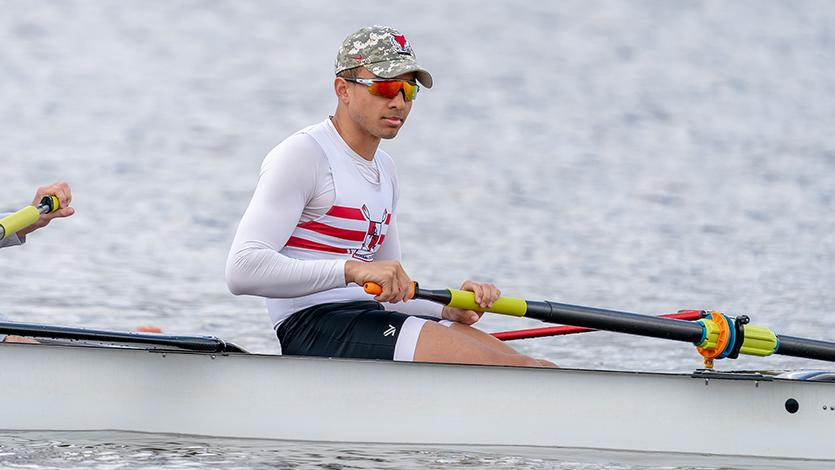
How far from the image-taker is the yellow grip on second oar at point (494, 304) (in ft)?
21.5

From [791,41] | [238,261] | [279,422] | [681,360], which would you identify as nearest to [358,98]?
[238,261]

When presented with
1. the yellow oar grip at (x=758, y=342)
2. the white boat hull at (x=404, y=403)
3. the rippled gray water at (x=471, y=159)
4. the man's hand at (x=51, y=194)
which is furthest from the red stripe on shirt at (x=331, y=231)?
the yellow oar grip at (x=758, y=342)

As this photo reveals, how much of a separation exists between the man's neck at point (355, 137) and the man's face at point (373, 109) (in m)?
0.03

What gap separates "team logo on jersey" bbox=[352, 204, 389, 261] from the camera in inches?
258

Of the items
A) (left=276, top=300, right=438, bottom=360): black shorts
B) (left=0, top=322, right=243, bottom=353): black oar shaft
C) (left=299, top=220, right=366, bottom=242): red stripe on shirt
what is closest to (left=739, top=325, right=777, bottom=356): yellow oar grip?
(left=276, top=300, right=438, bottom=360): black shorts

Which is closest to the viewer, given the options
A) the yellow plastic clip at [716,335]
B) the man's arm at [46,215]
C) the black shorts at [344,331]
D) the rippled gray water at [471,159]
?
the black shorts at [344,331]

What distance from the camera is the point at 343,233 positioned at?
6.46 meters

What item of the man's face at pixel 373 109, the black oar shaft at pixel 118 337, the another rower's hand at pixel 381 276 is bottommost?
the black oar shaft at pixel 118 337

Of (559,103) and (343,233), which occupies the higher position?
(559,103)

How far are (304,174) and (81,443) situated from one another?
1.73 meters

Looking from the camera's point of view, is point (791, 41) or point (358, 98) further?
point (791, 41)

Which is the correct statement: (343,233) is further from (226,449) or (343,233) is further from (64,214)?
(64,214)

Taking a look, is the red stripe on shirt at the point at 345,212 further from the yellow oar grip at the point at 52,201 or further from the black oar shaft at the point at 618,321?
the yellow oar grip at the point at 52,201

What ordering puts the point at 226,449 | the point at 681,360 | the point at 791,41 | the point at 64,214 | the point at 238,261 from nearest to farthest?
1. the point at 238,261
2. the point at 226,449
3. the point at 64,214
4. the point at 681,360
5. the point at 791,41
